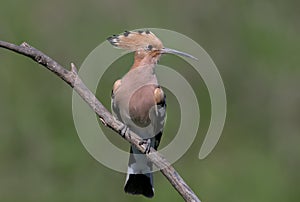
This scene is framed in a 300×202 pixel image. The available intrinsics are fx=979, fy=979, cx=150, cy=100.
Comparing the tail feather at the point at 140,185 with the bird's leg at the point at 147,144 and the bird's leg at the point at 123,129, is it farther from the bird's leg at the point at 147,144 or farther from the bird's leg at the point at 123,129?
the bird's leg at the point at 123,129

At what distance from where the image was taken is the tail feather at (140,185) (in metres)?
4.61

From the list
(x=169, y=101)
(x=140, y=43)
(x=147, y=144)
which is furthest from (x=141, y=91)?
(x=169, y=101)

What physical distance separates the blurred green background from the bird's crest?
287 centimetres

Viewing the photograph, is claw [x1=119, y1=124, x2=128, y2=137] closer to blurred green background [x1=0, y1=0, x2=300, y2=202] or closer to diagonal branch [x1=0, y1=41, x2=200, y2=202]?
diagonal branch [x1=0, y1=41, x2=200, y2=202]

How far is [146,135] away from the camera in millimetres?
4312

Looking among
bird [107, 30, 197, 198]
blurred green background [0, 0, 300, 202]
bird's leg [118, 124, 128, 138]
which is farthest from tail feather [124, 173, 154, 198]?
blurred green background [0, 0, 300, 202]

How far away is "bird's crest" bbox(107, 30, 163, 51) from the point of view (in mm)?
4133

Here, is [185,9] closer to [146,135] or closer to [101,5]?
[101,5]

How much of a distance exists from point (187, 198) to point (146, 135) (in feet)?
1.79

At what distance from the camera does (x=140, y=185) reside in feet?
15.2

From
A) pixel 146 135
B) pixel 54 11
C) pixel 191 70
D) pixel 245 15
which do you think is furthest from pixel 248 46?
pixel 146 135

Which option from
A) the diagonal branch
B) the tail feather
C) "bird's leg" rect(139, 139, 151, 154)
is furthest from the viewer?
the tail feather

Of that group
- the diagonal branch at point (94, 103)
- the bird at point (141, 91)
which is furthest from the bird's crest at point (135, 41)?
the diagonal branch at point (94, 103)

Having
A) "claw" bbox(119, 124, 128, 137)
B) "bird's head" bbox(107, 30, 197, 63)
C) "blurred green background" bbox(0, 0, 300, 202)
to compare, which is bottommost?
"blurred green background" bbox(0, 0, 300, 202)
